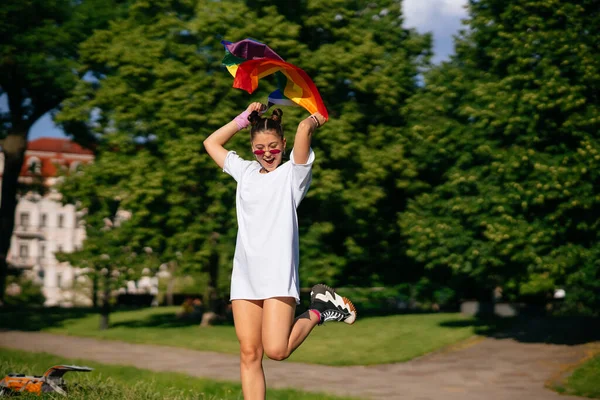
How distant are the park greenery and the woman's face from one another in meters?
13.6

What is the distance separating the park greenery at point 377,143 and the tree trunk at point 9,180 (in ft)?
10.4

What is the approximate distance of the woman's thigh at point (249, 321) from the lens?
5309 mm

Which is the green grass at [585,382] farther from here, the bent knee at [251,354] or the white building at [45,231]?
the white building at [45,231]

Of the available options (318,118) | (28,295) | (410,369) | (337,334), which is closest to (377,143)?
(337,334)

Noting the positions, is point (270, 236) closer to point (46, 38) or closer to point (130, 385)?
point (130, 385)

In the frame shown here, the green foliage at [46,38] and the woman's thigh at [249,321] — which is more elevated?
the green foliage at [46,38]

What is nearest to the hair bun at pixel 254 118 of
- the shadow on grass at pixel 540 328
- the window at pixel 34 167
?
the shadow on grass at pixel 540 328

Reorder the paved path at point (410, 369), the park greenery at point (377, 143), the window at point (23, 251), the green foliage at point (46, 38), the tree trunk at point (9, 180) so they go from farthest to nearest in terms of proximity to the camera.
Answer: the window at point (23, 251) → the tree trunk at point (9, 180) → the green foliage at point (46, 38) → the park greenery at point (377, 143) → the paved path at point (410, 369)

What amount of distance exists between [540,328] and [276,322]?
60.7 feet

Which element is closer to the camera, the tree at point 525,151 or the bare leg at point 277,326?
the bare leg at point 277,326

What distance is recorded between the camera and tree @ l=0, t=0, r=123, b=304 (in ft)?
94.6

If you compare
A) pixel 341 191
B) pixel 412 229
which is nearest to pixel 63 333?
pixel 341 191

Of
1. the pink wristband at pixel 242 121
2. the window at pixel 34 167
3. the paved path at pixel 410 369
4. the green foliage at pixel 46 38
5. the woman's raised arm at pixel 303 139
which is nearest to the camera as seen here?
the woman's raised arm at pixel 303 139

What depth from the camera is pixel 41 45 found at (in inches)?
1158
